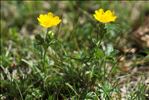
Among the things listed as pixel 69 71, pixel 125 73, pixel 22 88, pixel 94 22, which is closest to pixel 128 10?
pixel 94 22

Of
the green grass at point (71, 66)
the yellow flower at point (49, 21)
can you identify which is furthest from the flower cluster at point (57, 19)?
the green grass at point (71, 66)

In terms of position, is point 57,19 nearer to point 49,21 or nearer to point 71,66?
point 49,21

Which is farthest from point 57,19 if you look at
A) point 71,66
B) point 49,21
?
point 71,66

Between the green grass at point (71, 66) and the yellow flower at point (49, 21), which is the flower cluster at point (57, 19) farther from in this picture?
the green grass at point (71, 66)

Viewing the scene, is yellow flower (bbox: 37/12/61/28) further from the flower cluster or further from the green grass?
the green grass

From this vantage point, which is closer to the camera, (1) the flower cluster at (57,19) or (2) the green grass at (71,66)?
(1) the flower cluster at (57,19)

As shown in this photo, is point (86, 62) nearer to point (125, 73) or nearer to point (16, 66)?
point (125, 73)

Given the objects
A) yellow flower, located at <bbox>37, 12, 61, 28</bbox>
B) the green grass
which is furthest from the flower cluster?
the green grass

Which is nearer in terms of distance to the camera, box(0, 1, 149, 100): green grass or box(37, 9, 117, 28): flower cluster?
box(37, 9, 117, 28): flower cluster
